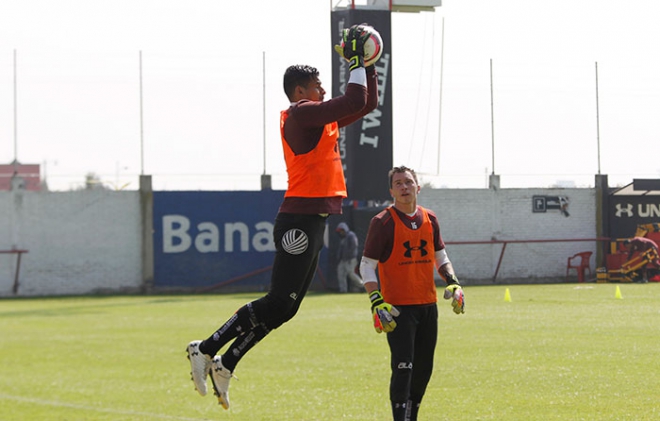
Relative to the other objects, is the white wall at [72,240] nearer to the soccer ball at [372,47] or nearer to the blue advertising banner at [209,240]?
the blue advertising banner at [209,240]

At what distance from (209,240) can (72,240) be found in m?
4.88

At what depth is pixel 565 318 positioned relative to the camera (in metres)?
24.5

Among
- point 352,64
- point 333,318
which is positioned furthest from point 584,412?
point 333,318

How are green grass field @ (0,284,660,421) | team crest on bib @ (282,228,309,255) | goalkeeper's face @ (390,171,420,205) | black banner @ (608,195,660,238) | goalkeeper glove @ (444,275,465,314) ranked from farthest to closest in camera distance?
black banner @ (608,195,660,238)
green grass field @ (0,284,660,421)
goalkeeper's face @ (390,171,420,205)
goalkeeper glove @ (444,275,465,314)
team crest on bib @ (282,228,309,255)

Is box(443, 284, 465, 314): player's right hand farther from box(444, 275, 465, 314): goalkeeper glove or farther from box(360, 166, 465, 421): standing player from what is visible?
box(360, 166, 465, 421): standing player

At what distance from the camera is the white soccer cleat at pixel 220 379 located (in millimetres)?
8281

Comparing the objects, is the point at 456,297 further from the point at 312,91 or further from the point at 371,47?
the point at 371,47

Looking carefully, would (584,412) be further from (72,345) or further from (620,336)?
(72,345)

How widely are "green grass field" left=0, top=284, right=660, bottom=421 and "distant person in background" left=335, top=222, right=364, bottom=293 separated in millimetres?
6983

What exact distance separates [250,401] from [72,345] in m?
8.92

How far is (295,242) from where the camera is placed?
8.19m

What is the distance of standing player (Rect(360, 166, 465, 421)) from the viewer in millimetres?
9758

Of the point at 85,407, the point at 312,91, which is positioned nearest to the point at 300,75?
the point at 312,91

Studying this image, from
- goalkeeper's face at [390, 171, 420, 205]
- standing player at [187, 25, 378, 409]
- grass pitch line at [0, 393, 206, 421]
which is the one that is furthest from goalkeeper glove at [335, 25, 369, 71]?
grass pitch line at [0, 393, 206, 421]
